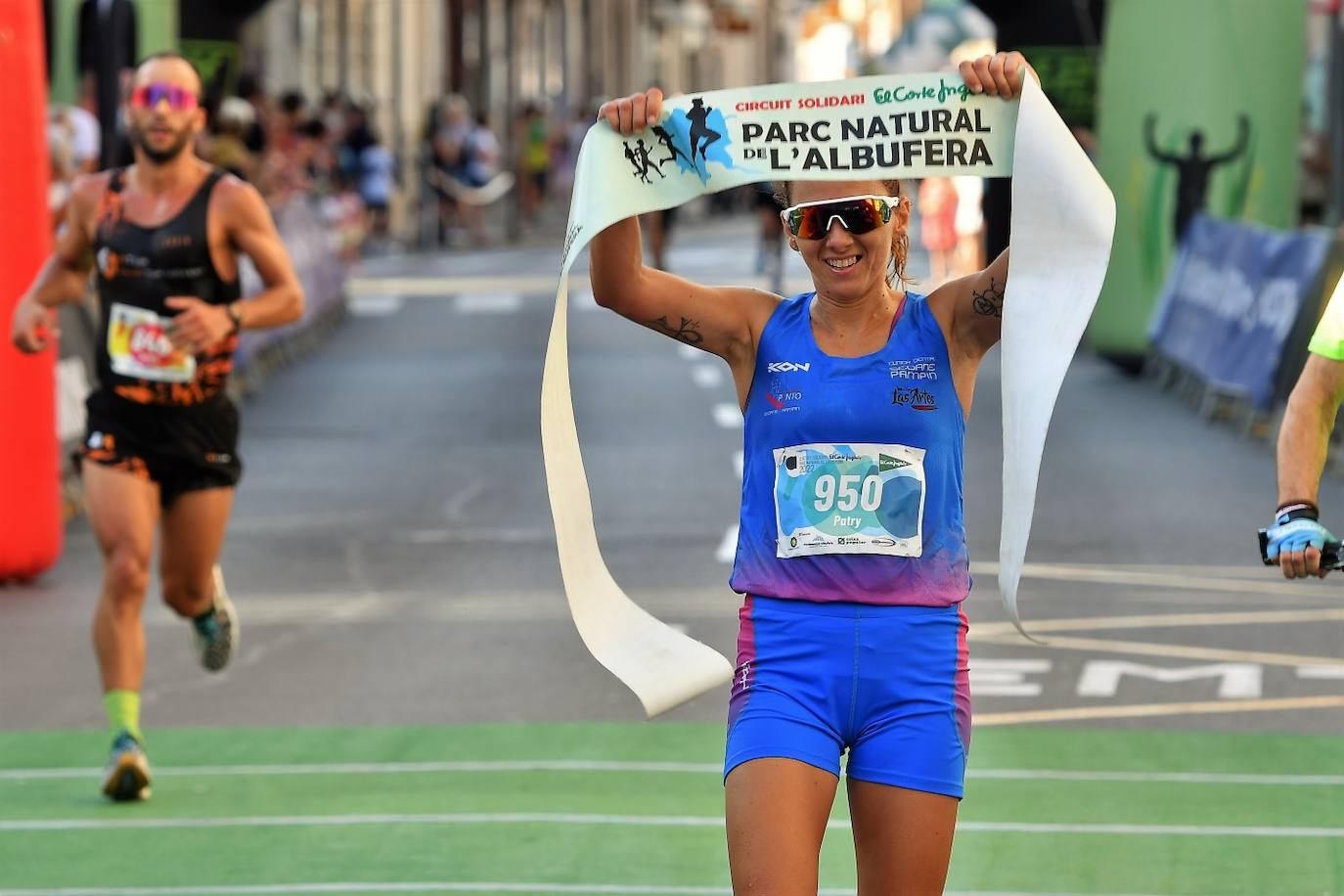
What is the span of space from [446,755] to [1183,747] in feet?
8.68

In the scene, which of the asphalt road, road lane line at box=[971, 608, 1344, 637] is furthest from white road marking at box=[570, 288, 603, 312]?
road lane line at box=[971, 608, 1344, 637]

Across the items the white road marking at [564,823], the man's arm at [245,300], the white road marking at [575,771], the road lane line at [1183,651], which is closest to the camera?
the white road marking at [564,823]

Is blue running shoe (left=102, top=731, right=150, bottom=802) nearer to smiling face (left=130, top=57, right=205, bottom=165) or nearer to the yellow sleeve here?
Answer: smiling face (left=130, top=57, right=205, bottom=165)

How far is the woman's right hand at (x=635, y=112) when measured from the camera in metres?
5.52

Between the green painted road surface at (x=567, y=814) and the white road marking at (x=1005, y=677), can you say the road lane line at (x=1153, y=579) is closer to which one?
the white road marking at (x=1005, y=677)

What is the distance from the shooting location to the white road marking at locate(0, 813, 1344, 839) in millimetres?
8359

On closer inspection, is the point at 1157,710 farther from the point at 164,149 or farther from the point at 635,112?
the point at 635,112

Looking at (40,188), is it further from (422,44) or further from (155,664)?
(422,44)

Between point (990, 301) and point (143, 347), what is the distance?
4.33m

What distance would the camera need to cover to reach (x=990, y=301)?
542 centimetres

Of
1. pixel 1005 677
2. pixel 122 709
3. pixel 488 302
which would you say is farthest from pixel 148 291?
pixel 488 302

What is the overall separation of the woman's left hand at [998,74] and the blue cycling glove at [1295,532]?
3.31ft

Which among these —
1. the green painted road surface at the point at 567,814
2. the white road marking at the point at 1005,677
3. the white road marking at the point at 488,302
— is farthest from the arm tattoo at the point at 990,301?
the white road marking at the point at 488,302

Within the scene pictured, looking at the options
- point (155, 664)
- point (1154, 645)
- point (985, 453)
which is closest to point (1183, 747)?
point (1154, 645)
